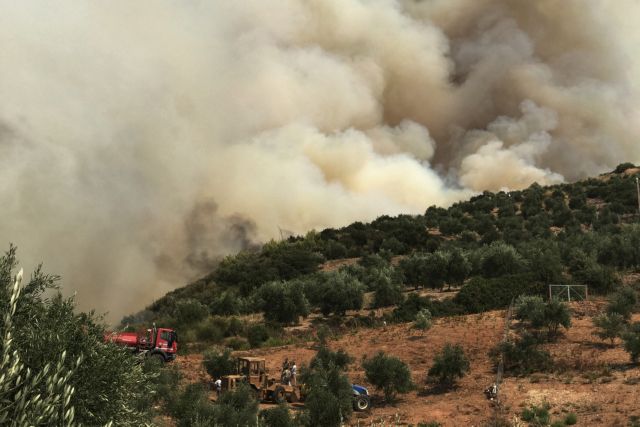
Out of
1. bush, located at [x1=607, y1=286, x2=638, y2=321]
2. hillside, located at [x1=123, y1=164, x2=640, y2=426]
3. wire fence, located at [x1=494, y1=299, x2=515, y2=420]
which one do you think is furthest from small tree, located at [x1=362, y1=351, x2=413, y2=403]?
bush, located at [x1=607, y1=286, x2=638, y2=321]

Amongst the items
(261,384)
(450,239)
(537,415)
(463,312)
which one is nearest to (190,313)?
(261,384)

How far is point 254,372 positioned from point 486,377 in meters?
13.9

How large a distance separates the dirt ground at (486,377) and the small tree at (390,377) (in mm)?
659

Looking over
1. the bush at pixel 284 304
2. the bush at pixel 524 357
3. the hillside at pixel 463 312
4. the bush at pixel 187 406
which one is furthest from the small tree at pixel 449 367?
the bush at pixel 284 304

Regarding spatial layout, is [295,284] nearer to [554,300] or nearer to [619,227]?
[554,300]

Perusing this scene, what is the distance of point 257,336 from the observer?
45.9m

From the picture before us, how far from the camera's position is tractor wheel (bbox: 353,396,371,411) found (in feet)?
87.6

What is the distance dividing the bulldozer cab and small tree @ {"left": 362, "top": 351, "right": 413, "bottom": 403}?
6.57 m

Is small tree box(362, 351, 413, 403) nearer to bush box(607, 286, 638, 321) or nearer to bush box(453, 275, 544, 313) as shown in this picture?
bush box(607, 286, 638, 321)

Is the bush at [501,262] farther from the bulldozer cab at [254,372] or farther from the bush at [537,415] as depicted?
the bulldozer cab at [254,372]

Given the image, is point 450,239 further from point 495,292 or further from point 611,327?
point 611,327

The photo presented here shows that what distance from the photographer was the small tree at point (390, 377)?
28034 mm

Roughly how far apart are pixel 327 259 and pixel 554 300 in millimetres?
54928

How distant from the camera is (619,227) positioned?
69.6 meters
